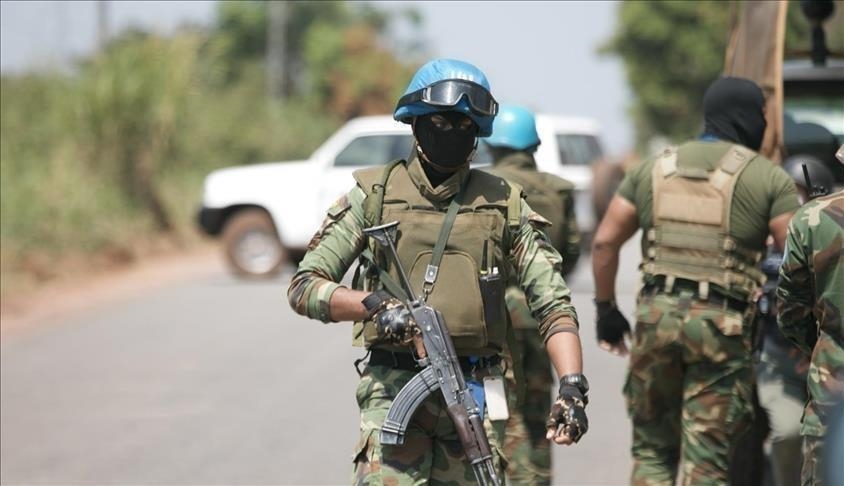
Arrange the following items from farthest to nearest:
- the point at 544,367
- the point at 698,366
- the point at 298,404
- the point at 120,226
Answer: the point at 120,226 < the point at 298,404 < the point at 544,367 < the point at 698,366

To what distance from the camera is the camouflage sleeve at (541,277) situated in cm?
418

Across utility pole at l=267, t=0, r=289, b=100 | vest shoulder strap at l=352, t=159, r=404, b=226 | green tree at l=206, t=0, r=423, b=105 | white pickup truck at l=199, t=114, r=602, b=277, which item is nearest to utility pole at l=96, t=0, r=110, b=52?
white pickup truck at l=199, t=114, r=602, b=277

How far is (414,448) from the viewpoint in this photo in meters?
4.17

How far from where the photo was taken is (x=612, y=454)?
8031 mm

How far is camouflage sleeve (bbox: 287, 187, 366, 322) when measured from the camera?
410 cm

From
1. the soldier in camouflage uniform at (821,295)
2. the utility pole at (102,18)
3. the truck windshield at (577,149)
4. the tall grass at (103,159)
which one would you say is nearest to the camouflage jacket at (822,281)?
the soldier in camouflage uniform at (821,295)

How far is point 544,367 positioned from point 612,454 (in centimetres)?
183

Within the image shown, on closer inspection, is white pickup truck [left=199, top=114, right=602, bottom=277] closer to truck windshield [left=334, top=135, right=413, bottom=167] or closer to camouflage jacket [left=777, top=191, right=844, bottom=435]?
truck windshield [left=334, top=135, right=413, bottom=167]

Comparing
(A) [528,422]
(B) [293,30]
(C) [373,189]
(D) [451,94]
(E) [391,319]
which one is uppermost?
(B) [293,30]

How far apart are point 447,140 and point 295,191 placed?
42.3 ft

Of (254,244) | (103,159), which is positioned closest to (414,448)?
(254,244)

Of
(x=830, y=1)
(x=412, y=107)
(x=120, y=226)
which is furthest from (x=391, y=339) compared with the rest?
(x=120, y=226)

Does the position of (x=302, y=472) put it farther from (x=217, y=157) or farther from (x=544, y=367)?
(x=217, y=157)

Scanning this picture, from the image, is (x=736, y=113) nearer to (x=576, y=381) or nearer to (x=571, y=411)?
(x=576, y=381)
